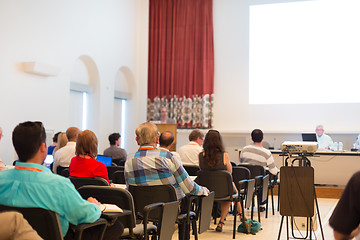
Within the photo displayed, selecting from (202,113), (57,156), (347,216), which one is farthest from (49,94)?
(347,216)

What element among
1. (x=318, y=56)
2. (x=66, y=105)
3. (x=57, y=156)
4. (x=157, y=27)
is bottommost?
(x=57, y=156)

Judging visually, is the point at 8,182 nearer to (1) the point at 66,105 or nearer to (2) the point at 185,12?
(1) the point at 66,105

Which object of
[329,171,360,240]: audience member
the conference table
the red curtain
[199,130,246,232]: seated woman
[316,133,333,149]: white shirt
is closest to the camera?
[329,171,360,240]: audience member

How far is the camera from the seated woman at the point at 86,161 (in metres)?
3.43

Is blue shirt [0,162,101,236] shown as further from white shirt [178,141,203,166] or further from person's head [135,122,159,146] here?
white shirt [178,141,203,166]

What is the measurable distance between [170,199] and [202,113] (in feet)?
25.8

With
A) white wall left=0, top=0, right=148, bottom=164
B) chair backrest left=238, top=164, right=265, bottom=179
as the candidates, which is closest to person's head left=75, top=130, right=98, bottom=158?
chair backrest left=238, top=164, right=265, bottom=179

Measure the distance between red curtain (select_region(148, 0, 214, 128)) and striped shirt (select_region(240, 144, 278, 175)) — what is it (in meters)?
5.05

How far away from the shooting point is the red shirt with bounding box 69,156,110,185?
3432mm

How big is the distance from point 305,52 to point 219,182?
650 cm

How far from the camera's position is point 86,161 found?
346 cm

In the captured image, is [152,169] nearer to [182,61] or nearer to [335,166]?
[335,166]

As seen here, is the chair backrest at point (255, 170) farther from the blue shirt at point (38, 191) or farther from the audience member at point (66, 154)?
the blue shirt at point (38, 191)

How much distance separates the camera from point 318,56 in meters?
10.2
